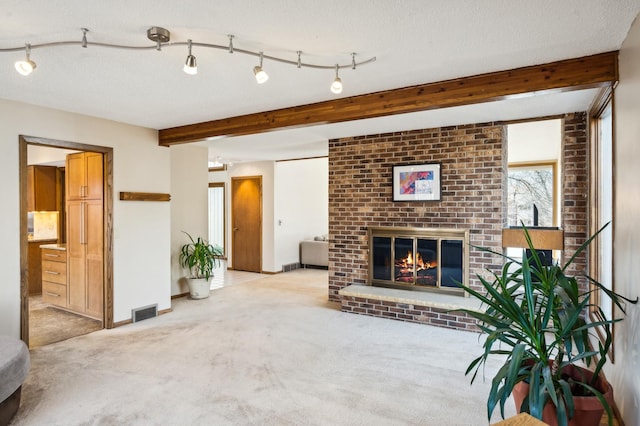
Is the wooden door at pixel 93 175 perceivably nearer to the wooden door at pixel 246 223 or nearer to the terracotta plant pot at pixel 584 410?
the wooden door at pixel 246 223

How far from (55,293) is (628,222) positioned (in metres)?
5.96

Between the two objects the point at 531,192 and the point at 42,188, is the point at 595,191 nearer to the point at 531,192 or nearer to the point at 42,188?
the point at 531,192

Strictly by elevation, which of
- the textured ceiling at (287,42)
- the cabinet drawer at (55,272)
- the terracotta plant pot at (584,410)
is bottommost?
the terracotta plant pot at (584,410)

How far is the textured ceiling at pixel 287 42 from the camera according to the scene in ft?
6.09

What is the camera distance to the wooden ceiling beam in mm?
2463

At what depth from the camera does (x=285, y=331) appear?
4.01 meters

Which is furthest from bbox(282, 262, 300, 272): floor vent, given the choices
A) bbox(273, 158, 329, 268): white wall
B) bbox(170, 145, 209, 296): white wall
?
bbox(170, 145, 209, 296): white wall

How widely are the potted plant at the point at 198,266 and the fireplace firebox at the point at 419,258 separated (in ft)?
7.69

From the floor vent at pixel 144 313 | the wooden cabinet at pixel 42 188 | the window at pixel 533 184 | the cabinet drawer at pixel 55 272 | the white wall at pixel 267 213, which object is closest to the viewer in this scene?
the floor vent at pixel 144 313

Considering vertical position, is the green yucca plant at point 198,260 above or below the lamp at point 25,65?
below

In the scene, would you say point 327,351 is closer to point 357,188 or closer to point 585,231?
point 357,188

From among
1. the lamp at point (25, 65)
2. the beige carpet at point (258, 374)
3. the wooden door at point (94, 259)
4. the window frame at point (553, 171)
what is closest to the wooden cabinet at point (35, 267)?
the wooden door at point (94, 259)

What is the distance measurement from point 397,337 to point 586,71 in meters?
2.74

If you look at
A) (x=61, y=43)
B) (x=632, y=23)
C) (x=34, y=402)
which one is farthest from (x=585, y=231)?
(x=34, y=402)
